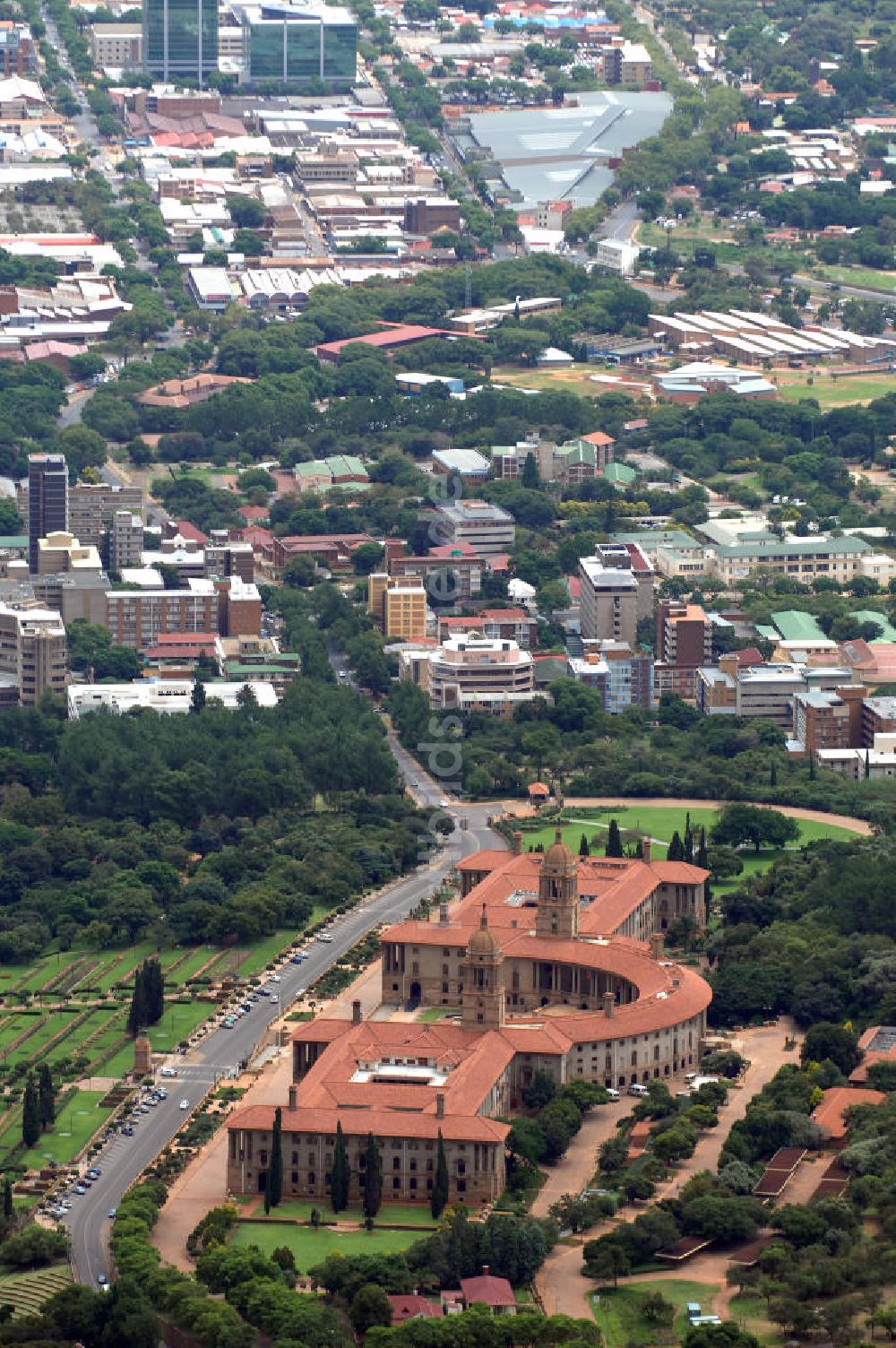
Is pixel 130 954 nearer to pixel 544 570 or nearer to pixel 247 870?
pixel 247 870

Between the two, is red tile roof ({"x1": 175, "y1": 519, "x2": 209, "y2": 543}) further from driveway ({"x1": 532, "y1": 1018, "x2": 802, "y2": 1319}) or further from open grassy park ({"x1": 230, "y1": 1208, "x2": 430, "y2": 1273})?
open grassy park ({"x1": 230, "y1": 1208, "x2": 430, "y2": 1273})

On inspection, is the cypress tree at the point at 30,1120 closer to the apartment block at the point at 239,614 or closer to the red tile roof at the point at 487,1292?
the red tile roof at the point at 487,1292

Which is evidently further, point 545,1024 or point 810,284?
point 810,284

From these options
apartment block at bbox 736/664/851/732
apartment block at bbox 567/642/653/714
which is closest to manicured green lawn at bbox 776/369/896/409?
apartment block at bbox 567/642/653/714

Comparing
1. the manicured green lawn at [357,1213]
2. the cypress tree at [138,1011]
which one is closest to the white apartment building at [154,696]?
the cypress tree at [138,1011]

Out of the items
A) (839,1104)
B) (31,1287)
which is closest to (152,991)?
(839,1104)

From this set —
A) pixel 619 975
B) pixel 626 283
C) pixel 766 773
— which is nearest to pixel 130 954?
pixel 619 975
